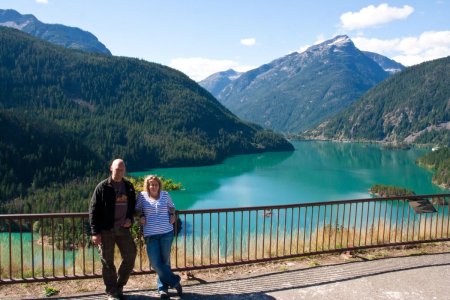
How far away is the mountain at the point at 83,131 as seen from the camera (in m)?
98.1

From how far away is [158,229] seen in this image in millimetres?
6617

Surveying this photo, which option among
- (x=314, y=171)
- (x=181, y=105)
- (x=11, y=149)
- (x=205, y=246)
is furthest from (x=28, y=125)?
(x=205, y=246)

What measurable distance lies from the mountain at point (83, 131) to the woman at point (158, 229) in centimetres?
8367

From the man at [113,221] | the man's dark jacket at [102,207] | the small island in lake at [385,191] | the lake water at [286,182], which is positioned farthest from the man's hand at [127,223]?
the small island in lake at [385,191]

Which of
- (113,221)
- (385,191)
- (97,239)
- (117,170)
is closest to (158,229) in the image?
(113,221)

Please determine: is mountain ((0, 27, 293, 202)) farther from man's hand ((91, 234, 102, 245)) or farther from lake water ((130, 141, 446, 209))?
man's hand ((91, 234, 102, 245))

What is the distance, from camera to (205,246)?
1023 centimetres

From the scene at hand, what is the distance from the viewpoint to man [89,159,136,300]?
19.9 ft

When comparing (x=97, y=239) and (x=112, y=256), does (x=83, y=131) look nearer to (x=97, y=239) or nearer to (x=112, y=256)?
(x=112, y=256)

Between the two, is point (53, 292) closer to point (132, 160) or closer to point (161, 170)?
point (161, 170)

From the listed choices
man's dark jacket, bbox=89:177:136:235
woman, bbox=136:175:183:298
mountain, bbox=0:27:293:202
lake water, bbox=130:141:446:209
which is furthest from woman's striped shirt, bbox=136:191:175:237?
mountain, bbox=0:27:293:202

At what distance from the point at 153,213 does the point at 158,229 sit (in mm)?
253

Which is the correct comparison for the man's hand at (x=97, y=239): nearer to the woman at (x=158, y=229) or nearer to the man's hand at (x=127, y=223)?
the man's hand at (x=127, y=223)

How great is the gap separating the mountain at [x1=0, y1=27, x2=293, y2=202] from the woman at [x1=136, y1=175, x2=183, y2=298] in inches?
3294
